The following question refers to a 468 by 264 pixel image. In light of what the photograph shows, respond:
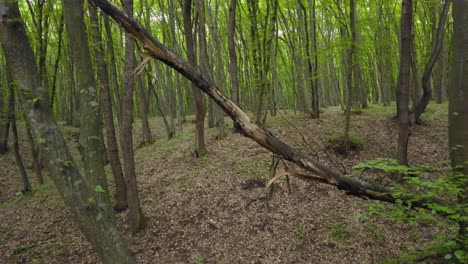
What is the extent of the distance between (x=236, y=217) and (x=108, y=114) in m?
4.27

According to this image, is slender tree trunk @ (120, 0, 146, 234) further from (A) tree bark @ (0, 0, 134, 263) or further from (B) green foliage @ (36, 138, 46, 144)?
(B) green foliage @ (36, 138, 46, 144)

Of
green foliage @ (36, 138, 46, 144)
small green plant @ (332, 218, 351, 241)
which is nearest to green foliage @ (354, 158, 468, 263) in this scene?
small green plant @ (332, 218, 351, 241)

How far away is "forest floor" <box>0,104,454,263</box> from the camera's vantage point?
6191mm

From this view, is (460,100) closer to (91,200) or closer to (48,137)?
(91,200)

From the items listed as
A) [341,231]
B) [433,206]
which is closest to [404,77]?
[341,231]

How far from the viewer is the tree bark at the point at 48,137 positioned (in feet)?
10.9

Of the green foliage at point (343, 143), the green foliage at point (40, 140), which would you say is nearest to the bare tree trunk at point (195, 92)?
the green foliage at point (343, 143)

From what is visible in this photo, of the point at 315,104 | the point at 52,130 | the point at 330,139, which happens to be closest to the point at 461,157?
the point at 52,130

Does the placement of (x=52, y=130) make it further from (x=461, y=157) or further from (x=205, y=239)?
(x=461, y=157)

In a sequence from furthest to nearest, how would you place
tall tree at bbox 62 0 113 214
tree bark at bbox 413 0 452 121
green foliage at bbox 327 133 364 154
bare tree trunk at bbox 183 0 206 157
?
green foliage at bbox 327 133 364 154 < tree bark at bbox 413 0 452 121 < bare tree trunk at bbox 183 0 206 157 < tall tree at bbox 62 0 113 214

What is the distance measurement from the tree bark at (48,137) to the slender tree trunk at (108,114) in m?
3.51

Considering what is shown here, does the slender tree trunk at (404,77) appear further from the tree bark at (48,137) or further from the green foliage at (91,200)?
the green foliage at (91,200)

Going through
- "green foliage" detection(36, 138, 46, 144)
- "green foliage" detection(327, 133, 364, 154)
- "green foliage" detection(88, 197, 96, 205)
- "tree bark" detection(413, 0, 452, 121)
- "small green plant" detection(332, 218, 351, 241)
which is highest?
"tree bark" detection(413, 0, 452, 121)

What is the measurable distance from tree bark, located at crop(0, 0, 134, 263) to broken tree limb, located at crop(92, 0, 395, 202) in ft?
4.44
